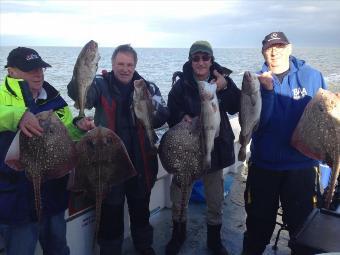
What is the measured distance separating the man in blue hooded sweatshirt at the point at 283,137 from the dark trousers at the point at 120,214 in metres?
1.34

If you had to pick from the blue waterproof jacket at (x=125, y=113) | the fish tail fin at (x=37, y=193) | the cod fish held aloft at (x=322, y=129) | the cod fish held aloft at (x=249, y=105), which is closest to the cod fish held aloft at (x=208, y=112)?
the cod fish held aloft at (x=249, y=105)

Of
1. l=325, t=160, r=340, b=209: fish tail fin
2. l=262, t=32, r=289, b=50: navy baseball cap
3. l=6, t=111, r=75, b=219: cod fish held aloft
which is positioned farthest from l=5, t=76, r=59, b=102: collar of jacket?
l=325, t=160, r=340, b=209: fish tail fin

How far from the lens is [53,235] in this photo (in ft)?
11.3

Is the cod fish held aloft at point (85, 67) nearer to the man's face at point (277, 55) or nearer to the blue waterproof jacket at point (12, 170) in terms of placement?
the blue waterproof jacket at point (12, 170)

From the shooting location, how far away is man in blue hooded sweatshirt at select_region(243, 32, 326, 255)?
3799mm

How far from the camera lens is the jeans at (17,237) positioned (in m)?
3.09

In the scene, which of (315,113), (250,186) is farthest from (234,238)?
(315,113)

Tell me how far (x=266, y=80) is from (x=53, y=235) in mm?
2643

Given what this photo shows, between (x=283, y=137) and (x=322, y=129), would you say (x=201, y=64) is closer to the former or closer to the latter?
(x=283, y=137)

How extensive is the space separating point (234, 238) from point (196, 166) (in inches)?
66.0

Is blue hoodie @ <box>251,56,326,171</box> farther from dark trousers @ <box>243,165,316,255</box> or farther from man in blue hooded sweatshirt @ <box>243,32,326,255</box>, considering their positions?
dark trousers @ <box>243,165,316,255</box>

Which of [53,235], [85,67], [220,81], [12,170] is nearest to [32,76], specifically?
[85,67]

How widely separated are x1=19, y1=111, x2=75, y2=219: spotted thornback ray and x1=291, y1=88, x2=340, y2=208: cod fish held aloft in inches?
91.4

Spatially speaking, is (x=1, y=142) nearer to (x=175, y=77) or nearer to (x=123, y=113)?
(x=123, y=113)
